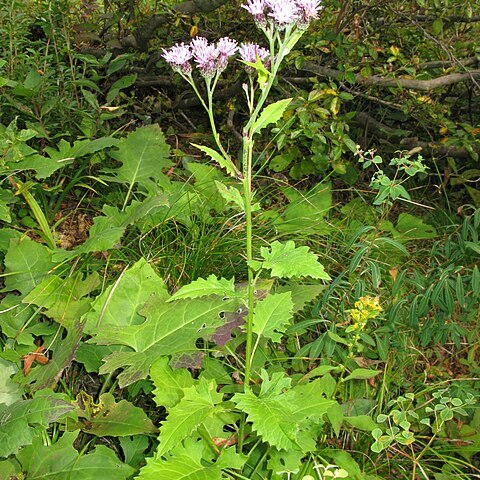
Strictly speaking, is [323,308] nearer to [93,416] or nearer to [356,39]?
[93,416]

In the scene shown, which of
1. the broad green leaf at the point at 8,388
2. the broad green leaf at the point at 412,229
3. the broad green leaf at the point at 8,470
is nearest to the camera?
the broad green leaf at the point at 8,470

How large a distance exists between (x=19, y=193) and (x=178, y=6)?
1.28m

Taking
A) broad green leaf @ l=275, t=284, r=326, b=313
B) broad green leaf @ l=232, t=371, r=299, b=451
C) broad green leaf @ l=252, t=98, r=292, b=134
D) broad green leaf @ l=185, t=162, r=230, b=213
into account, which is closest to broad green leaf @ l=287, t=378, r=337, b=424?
broad green leaf @ l=232, t=371, r=299, b=451

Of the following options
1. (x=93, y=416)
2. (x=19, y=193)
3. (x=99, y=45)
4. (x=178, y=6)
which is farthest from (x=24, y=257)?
(x=99, y=45)

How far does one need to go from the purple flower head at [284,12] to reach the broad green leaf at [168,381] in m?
1.04

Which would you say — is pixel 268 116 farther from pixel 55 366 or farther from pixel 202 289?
pixel 55 366

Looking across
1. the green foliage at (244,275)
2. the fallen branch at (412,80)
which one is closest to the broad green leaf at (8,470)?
the green foliage at (244,275)

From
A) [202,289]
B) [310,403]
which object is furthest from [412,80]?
[202,289]

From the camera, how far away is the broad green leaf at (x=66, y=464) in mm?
1749

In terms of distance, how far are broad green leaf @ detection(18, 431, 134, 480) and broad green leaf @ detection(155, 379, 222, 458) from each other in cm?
25

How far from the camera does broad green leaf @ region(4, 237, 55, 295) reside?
2.34 meters

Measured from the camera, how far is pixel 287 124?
9.23 ft

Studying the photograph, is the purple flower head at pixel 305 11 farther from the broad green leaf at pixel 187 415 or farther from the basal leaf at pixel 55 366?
the basal leaf at pixel 55 366

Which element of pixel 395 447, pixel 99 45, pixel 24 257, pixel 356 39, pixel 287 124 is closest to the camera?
pixel 395 447
